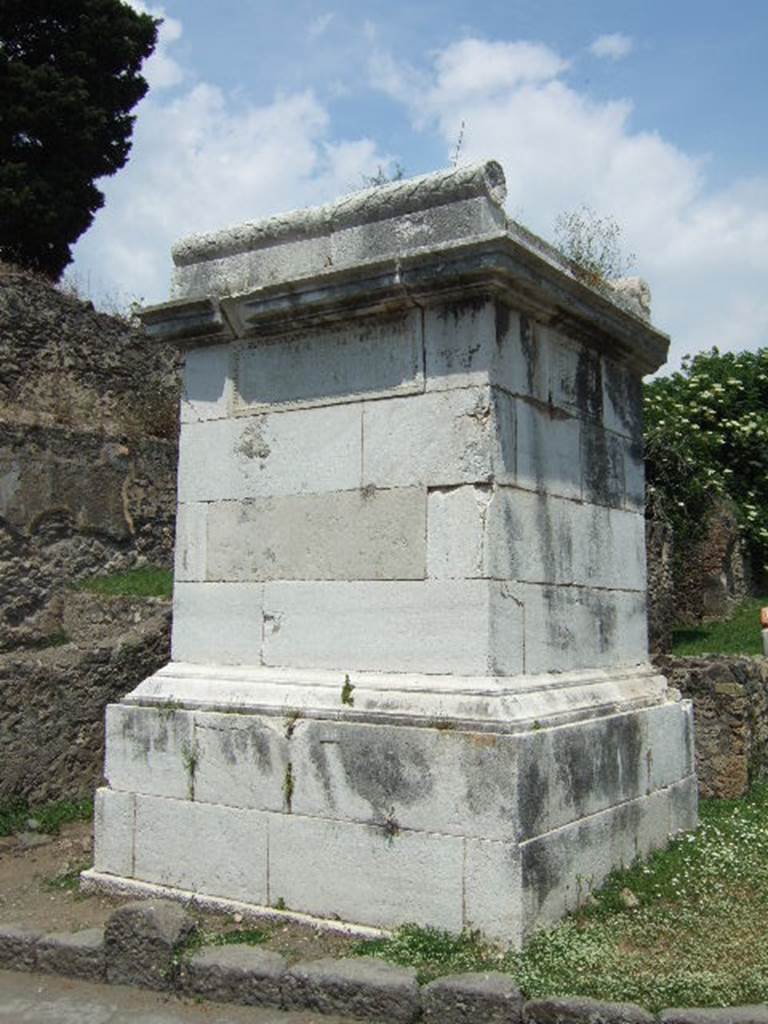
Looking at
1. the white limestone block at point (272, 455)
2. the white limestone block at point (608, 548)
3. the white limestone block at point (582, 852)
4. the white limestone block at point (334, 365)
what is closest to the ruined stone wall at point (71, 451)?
the white limestone block at point (272, 455)

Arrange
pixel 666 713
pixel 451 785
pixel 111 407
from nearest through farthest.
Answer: pixel 451 785, pixel 666 713, pixel 111 407

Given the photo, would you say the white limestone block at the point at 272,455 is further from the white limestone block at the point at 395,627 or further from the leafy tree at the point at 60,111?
the leafy tree at the point at 60,111

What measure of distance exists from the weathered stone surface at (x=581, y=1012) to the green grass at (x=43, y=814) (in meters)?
3.72

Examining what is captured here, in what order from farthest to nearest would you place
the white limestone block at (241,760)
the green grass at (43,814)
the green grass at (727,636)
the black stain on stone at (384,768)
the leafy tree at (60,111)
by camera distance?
the leafy tree at (60,111) < the green grass at (727,636) < the green grass at (43,814) < the white limestone block at (241,760) < the black stain on stone at (384,768)

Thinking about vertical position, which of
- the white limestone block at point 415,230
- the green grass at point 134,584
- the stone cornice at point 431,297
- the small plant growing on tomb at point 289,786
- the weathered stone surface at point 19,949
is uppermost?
the white limestone block at point 415,230

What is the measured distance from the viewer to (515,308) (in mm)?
4938

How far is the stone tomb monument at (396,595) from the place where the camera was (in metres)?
4.50

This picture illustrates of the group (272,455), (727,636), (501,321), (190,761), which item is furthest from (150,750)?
(727,636)

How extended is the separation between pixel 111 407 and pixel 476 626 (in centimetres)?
1110

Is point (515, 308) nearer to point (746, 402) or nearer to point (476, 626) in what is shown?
point (476, 626)

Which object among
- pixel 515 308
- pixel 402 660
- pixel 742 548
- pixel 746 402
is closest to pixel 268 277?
pixel 515 308

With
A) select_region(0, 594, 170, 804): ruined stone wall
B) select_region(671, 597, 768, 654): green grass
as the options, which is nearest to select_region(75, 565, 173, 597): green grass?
select_region(0, 594, 170, 804): ruined stone wall

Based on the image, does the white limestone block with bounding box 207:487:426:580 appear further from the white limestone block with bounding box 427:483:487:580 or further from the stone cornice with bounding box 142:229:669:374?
the stone cornice with bounding box 142:229:669:374

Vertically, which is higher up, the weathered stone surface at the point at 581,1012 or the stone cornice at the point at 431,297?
the stone cornice at the point at 431,297
